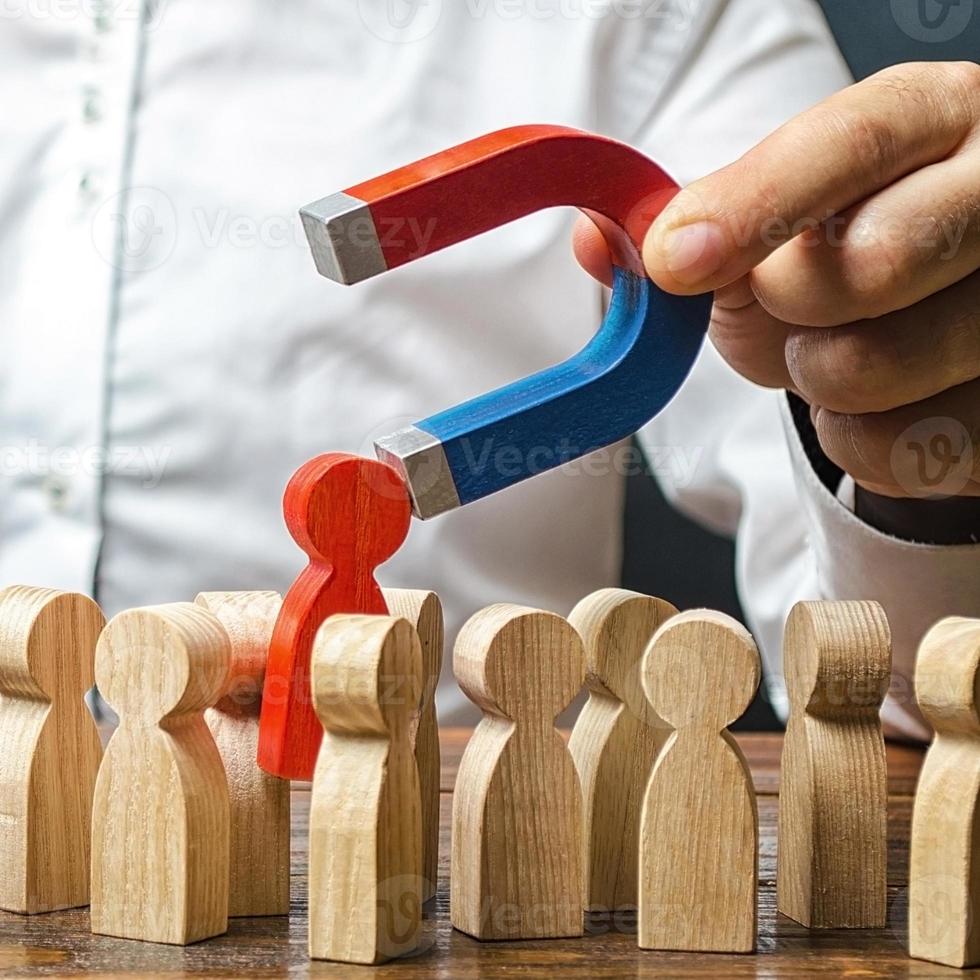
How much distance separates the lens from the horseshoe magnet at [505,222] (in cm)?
50

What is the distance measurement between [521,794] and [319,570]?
13 cm

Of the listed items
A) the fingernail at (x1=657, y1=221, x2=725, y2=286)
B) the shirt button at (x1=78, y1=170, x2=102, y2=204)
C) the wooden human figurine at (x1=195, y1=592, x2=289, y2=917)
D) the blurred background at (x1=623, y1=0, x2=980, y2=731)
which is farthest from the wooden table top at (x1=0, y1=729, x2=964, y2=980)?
the blurred background at (x1=623, y1=0, x2=980, y2=731)

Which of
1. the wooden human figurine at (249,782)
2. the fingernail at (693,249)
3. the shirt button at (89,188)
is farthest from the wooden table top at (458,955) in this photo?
the shirt button at (89,188)

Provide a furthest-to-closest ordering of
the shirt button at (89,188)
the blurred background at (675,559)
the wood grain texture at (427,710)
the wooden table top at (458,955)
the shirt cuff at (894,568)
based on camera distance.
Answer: the blurred background at (675,559) < the shirt button at (89,188) < the shirt cuff at (894,568) < the wood grain texture at (427,710) < the wooden table top at (458,955)

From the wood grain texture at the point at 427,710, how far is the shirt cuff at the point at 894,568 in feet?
1.13

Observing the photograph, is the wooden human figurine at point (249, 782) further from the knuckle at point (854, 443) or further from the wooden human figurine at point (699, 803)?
the knuckle at point (854, 443)

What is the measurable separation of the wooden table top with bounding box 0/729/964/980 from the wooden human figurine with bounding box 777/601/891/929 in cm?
1

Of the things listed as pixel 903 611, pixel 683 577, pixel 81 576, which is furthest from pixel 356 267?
pixel 683 577

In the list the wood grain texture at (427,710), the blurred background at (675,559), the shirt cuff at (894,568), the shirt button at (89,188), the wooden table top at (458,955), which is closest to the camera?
the wooden table top at (458,955)

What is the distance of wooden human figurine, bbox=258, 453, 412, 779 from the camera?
0.51 m

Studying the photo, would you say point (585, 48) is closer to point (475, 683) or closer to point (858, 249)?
point (858, 249)

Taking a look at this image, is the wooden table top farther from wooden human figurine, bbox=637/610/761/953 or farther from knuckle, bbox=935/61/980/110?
knuckle, bbox=935/61/980/110

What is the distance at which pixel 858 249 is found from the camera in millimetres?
554

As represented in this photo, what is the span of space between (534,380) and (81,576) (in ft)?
1.94
